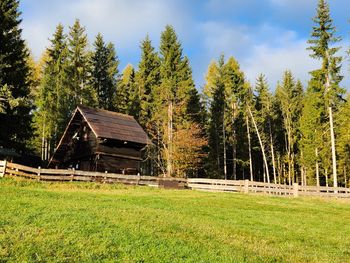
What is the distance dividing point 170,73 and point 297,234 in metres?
33.4

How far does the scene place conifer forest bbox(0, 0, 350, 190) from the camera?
36.2 m

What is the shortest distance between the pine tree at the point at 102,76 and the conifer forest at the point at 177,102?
0.43 feet

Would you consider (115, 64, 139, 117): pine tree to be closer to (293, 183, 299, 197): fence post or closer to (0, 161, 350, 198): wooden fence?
(0, 161, 350, 198): wooden fence

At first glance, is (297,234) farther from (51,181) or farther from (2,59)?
(2,59)

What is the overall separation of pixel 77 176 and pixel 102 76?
85.8 ft

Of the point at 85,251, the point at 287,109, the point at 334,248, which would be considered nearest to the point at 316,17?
the point at 287,109

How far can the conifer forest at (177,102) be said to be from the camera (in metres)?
36.2

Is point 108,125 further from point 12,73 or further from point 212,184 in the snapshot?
point 212,184

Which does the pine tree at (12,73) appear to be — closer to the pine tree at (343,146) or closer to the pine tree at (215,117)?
the pine tree at (215,117)

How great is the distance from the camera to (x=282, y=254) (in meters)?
11.1

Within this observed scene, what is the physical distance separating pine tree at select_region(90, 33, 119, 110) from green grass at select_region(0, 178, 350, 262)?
34.8 m

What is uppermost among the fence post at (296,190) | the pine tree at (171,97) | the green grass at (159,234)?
the pine tree at (171,97)

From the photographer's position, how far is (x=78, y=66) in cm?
4944

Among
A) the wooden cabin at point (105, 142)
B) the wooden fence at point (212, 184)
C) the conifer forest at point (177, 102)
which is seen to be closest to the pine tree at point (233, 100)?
the conifer forest at point (177, 102)
